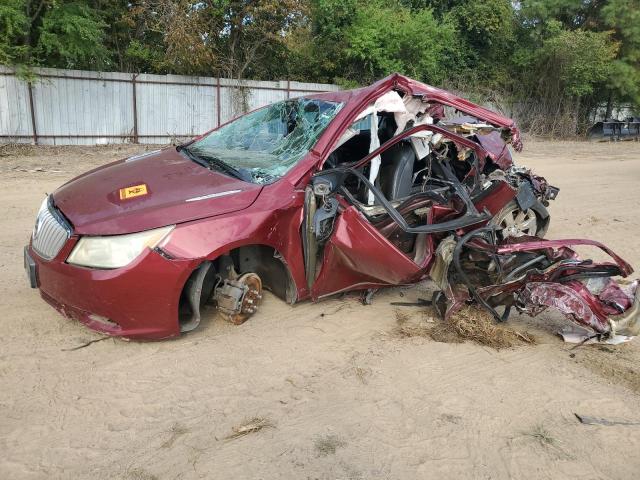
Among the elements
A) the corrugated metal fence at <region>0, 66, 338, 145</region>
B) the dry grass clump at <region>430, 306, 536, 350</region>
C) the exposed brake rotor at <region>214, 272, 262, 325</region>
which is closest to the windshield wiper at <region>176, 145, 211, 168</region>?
the exposed brake rotor at <region>214, 272, 262, 325</region>

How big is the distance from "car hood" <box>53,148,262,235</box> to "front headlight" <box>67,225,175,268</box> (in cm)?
4

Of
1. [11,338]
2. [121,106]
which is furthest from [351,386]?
[121,106]

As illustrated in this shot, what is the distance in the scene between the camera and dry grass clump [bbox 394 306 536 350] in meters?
3.90

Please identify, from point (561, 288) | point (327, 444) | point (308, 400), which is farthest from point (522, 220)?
point (327, 444)

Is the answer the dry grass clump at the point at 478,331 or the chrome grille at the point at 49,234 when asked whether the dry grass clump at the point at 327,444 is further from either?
the chrome grille at the point at 49,234

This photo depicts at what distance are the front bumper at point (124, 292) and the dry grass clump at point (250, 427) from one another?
0.84m

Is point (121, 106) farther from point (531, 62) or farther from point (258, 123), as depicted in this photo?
point (531, 62)

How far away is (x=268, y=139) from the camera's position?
174 inches

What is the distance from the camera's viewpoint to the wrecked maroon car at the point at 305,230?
10.6ft

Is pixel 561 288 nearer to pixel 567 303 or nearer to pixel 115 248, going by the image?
pixel 567 303

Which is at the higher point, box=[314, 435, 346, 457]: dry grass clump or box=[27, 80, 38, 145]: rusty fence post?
box=[27, 80, 38, 145]: rusty fence post

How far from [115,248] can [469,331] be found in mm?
2486

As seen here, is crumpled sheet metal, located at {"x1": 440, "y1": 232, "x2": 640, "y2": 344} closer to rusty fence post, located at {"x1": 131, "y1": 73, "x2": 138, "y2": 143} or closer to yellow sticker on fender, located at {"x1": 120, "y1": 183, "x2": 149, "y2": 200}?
yellow sticker on fender, located at {"x1": 120, "y1": 183, "x2": 149, "y2": 200}

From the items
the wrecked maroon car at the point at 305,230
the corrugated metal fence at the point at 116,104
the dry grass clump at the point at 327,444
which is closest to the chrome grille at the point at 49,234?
the wrecked maroon car at the point at 305,230
